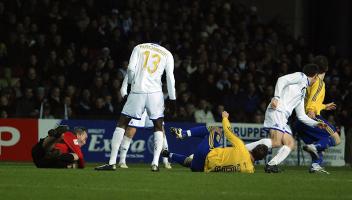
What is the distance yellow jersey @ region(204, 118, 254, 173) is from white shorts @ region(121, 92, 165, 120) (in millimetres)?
1115

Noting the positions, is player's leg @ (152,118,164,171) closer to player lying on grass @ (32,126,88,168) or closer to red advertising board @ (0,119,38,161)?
player lying on grass @ (32,126,88,168)

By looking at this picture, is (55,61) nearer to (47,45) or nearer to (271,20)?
(47,45)

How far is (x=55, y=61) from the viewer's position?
2156 centimetres

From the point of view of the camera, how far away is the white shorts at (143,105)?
1422cm

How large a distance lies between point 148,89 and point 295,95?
260cm

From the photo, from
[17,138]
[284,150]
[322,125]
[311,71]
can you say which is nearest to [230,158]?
[284,150]

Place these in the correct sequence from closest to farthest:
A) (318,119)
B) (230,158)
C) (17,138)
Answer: (230,158)
(318,119)
(17,138)

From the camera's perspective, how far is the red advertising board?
1955 cm

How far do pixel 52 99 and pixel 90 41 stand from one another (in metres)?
2.73

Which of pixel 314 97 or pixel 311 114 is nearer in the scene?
pixel 311 114

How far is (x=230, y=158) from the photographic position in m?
13.8

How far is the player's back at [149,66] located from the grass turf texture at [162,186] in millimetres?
1674

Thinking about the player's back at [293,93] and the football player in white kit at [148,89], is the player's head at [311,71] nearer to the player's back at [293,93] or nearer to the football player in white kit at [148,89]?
the player's back at [293,93]

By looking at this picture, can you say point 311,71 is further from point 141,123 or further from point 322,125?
point 141,123
